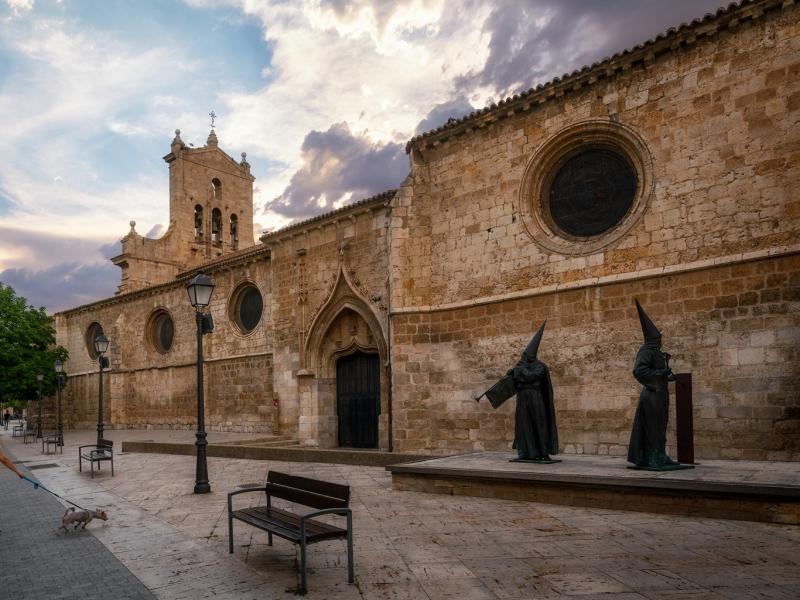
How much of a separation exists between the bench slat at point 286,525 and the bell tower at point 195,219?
2937 cm

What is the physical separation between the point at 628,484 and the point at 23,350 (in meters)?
32.6

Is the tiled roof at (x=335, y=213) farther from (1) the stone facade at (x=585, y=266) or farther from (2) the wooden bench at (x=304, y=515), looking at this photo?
(2) the wooden bench at (x=304, y=515)

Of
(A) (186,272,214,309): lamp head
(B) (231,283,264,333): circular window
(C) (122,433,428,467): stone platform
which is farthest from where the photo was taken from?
(B) (231,283,264,333): circular window

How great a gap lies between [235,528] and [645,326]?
6.23 m

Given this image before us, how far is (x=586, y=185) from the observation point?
13.1 metres

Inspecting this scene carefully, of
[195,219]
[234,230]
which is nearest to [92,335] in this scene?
[195,219]

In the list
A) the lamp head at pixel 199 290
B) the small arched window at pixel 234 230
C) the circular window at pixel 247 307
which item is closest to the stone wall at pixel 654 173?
the lamp head at pixel 199 290

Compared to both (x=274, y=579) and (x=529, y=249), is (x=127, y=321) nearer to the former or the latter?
(x=529, y=249)

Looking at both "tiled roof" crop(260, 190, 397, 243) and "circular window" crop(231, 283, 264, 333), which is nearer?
"tiled roof" crop(260, 190, 397, 243)

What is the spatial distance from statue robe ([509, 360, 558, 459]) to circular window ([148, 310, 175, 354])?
2232 cm

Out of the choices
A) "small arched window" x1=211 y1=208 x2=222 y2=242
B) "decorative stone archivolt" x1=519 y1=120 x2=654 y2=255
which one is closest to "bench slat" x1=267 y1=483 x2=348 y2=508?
"decorative stone archivolt" x1=519 y1=120 x2=654 y2=255

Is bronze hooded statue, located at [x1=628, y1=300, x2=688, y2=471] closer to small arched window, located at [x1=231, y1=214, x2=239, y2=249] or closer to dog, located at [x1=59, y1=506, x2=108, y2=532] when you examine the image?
dog, located at [x1=59, y1=506, x2=108, y2=532]

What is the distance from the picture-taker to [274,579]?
18.1 ft

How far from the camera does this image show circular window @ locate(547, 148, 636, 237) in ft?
41.1
